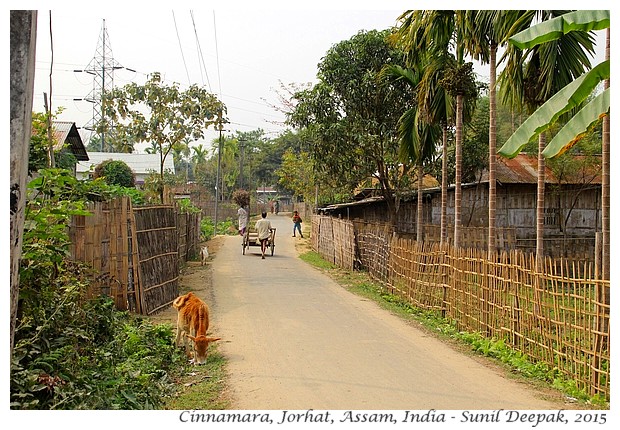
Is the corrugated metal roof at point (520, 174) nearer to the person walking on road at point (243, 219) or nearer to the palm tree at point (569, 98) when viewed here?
the person walking on road at point (243, 219)

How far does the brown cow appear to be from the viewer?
9.02 metres

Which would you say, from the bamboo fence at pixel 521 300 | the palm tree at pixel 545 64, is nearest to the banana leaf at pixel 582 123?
the bamboo fence at pixel 521 300

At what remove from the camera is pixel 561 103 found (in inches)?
267

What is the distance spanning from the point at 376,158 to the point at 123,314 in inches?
559

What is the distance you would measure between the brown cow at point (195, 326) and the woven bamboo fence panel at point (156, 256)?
2728mm

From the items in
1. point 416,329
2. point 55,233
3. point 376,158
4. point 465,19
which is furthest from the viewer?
point 376,158

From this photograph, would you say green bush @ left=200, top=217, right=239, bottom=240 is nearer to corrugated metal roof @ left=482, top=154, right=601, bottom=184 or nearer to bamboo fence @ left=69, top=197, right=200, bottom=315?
corrugated metal roof @ left=482, top=154, right=601, bottom=184

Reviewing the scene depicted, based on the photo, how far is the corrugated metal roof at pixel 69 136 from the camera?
2023cm

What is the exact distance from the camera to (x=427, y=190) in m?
26.1

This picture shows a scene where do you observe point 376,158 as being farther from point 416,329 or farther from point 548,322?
point 548,322

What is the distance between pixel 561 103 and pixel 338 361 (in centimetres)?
421

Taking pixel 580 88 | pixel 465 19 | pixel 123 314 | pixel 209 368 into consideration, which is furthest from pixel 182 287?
pixel 580 88

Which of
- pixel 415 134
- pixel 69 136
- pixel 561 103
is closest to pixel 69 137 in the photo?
pixel 69 136

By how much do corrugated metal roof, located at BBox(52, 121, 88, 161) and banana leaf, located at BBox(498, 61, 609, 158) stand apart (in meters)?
15.3
